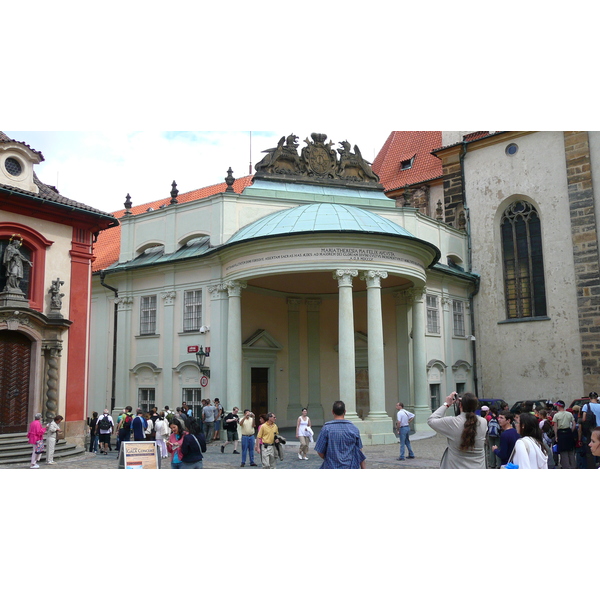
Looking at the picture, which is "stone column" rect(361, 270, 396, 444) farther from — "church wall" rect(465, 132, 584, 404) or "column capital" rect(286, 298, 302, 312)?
"church wall" rect(465, 132, 584, 404)

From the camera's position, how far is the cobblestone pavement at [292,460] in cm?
1470

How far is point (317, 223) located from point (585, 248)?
12323 millimetres

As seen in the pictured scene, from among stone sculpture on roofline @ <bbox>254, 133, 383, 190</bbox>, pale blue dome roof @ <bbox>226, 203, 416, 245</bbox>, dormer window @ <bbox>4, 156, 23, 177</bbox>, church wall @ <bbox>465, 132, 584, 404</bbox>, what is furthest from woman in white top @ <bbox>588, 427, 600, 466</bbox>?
church wall @ <bbox>465, 132, 584, 404</bbox>

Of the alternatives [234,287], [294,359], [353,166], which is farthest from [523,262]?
[234,287]

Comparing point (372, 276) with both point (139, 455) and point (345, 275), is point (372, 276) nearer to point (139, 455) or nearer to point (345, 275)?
point (345, 275)

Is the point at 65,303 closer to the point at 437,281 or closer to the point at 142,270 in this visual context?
the point at 142,270

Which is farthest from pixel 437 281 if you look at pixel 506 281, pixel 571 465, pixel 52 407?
pixel 52 407

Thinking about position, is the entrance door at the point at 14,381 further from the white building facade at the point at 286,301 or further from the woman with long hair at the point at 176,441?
the woman with long hair at the point at 176,441

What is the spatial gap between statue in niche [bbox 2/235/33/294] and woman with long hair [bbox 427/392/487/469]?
13.6 m

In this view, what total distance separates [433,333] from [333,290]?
4.45 m

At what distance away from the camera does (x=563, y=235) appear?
2602 centimetres

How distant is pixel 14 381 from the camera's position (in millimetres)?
16828

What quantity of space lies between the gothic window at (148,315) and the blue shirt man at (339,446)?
17.8 m

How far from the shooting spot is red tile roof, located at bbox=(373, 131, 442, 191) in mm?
32875
